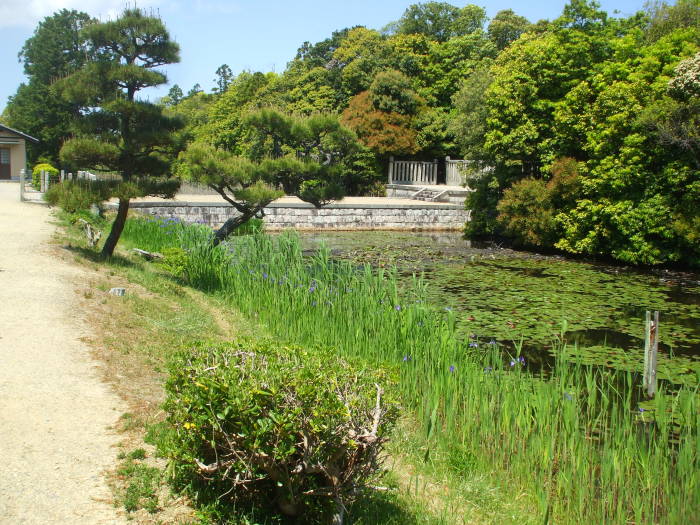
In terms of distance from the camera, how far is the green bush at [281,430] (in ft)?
8.73

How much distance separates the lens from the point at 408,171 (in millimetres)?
29703

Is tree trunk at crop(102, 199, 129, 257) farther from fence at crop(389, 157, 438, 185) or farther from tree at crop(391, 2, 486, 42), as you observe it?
tree at crop(391, 2, 486, 42)

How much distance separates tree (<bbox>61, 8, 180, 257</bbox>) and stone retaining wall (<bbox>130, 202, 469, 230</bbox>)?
10.1 metres

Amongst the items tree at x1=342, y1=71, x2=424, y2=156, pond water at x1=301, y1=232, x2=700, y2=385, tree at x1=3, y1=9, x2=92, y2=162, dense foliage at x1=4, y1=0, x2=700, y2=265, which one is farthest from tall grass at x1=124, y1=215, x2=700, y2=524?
tree at x1=3, y1=9, x2=92, y2=162

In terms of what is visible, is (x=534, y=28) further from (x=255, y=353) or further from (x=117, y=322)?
(x=255, y=353)

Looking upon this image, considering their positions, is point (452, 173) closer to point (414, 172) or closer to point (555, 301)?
point (414, 172)

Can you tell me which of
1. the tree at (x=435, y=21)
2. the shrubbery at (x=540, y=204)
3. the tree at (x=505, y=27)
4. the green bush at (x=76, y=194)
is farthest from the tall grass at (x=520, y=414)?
the tree at (x=505, y=27)

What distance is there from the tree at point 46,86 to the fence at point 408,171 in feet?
47.7

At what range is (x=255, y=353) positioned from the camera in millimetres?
3236

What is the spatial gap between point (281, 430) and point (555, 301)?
796cm

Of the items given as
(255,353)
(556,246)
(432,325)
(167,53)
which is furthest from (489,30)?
(255,353)

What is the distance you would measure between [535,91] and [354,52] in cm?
1693

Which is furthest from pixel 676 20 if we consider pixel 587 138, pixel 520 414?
pixel 520 414

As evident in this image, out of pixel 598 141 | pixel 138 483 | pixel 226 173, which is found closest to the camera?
pixel 138 483
